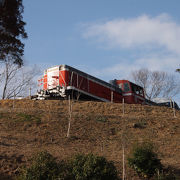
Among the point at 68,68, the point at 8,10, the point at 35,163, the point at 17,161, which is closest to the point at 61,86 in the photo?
the point at 68,68

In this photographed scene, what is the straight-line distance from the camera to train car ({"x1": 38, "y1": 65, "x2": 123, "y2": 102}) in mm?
30047

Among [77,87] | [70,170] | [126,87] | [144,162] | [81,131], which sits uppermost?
[126,87]

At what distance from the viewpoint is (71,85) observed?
98.2 ft

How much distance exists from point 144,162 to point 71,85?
16421mm

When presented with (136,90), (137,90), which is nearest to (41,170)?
(136,90)

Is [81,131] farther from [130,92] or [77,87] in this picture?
[130,92]

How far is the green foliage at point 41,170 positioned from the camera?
39.4 feet

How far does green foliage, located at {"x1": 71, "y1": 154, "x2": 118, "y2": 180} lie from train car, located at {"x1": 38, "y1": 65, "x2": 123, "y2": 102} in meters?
15.9

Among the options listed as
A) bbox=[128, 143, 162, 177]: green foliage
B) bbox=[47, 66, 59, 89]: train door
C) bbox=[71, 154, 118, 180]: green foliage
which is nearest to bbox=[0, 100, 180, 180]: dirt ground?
bbox=[128, 143, 162, 177]: green foliage

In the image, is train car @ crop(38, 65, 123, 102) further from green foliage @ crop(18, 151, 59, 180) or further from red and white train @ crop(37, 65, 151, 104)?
green foliage @ crop(18, 151, 59, 180)

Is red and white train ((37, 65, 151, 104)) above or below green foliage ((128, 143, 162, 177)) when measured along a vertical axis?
above

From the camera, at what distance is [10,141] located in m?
18.0

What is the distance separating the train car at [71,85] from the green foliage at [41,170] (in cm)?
1594

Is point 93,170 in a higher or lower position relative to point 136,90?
lower
